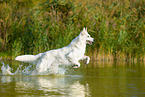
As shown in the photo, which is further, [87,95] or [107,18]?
[107,18]

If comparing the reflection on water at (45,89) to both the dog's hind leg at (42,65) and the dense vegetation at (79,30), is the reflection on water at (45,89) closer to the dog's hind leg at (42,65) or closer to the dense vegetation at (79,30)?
the dog's hind leg at (42,65)

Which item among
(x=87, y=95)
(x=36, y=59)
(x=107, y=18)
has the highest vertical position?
(x=107, y=18)

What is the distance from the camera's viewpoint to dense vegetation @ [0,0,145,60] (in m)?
16.8

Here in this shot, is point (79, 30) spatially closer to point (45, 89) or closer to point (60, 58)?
point (60, 58)

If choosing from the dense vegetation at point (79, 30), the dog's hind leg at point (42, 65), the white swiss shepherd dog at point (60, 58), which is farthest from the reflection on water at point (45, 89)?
the dense vegetation at point (79, 30)

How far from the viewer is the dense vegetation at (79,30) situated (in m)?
16.8

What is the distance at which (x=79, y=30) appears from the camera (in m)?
17.0

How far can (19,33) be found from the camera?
1786cm

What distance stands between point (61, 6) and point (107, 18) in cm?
343

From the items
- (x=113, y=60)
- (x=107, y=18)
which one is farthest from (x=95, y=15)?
(x=113, y=60)

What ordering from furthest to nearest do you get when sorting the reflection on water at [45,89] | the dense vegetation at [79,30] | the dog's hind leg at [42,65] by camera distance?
the dense vegetation at [79,30] → the dog's hind leg at [42,65] → the reflection on water at [45,89]

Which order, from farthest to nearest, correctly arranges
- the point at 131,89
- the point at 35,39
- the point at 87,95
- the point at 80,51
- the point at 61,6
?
the point at 61,6 < the point at 35,39 < the point at 80,51 < the point at 131,89 < the point at 87,95

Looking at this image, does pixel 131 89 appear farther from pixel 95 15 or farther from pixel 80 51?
pixel 95 15

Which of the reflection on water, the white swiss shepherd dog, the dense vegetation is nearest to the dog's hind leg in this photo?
the white swiss shepherd dog
